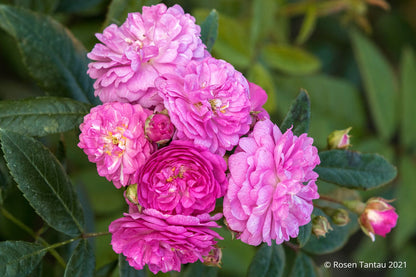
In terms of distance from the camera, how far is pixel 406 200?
1896mm

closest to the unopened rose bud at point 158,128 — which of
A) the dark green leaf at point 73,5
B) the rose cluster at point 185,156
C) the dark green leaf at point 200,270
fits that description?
the rose cluster at point 185,156

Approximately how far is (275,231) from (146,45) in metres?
0.41

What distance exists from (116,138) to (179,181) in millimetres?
135

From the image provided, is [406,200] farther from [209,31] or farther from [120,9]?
[120,9]

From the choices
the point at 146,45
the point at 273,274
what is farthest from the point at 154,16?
the point at 273,274

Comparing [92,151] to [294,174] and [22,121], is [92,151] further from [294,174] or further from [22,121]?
[294,174]

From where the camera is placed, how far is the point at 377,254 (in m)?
2.11

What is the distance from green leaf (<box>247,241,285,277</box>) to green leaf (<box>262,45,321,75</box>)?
3.05ft

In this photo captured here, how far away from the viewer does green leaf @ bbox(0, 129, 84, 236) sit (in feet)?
2.83

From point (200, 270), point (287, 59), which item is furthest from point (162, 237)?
point (287, 59)

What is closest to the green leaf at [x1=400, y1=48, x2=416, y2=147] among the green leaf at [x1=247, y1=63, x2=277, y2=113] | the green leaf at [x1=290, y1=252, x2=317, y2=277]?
the green leaf at [x1=247, y1=63, x2=277, y2=113]

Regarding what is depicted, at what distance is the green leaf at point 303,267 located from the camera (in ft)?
3.86

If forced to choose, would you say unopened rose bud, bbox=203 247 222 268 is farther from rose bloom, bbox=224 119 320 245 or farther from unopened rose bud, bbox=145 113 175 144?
unopened rose bud, bbox=145 113 175 144

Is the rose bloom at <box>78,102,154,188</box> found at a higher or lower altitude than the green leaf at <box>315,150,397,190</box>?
higher
